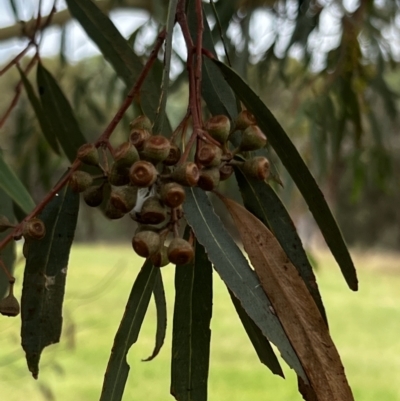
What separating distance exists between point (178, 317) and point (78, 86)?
63.2 inches

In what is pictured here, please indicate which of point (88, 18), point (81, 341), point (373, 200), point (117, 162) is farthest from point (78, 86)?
point (373, 200)

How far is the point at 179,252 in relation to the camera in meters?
0.47

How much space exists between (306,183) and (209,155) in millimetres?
118

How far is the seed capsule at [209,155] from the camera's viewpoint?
484 millimetres

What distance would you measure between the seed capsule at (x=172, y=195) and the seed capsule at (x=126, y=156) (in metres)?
0.03

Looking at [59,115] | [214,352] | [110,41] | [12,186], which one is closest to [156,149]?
[12,186]

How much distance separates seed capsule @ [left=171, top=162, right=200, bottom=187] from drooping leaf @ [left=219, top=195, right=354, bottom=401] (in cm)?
8

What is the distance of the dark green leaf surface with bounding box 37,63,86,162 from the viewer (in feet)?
3.01

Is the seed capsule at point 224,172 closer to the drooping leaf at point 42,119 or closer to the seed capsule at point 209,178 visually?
the seed capsule at point 209,178

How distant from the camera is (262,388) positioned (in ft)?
12.3

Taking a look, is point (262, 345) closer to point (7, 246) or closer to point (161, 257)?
point (161, 257)

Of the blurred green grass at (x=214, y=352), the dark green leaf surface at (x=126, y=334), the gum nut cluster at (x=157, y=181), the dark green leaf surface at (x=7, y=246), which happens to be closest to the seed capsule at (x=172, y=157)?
the gum nut cluster at (x=157, y=181)

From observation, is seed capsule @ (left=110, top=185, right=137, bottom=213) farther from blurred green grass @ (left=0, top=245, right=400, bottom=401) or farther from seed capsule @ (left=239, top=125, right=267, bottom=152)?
blurred green grass @ (left=0, top=245, right=400, bottom=401)

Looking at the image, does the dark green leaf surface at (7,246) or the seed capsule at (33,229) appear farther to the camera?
the dark green leaf surface at (7,246)
